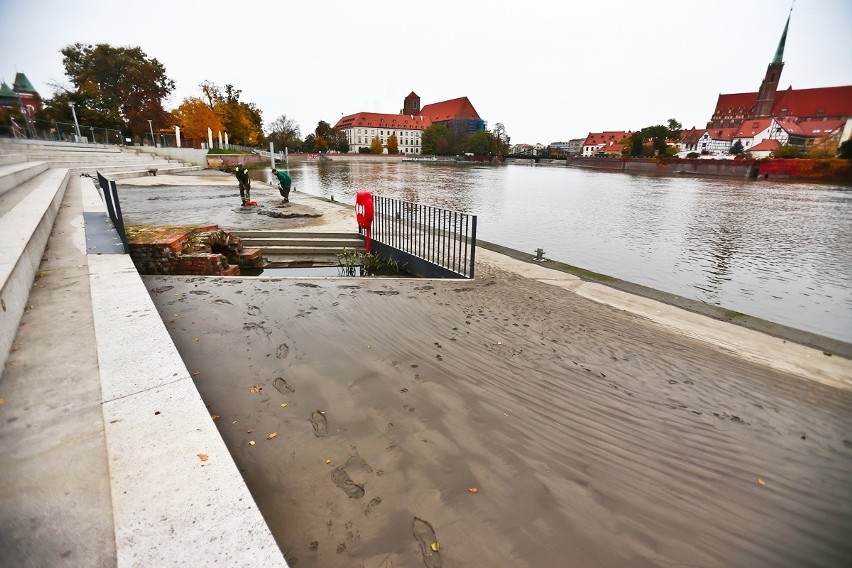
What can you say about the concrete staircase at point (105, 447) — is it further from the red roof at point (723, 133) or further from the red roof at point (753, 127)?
the red roof at point (723, 133)

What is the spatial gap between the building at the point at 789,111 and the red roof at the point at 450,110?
7514cm

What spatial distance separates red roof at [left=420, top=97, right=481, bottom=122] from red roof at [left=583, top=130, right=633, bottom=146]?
5193cm

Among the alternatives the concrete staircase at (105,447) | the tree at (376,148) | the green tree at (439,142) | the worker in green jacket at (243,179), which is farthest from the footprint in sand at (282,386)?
the tree at (376,148)

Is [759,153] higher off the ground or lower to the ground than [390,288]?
higher

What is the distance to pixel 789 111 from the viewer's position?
93.7m

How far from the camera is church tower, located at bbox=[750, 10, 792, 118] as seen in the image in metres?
95.2

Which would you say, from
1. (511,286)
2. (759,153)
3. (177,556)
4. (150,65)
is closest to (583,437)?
(177,556)

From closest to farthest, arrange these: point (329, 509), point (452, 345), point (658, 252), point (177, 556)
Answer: point (177, 556), point (329, 509), point (452, 345), point (658, 252)

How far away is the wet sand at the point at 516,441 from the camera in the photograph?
6.72 ft

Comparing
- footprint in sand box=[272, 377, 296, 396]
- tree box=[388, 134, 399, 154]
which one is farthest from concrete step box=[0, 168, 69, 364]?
tree box=[388, 134, 399, 154]

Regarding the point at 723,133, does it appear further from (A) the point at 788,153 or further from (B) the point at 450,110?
(B) the point at 450,110

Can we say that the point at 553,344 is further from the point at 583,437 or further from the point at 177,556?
the point at 177,556

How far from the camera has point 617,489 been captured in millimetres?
→ 2395

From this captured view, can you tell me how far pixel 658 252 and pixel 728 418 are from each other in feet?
31.6
